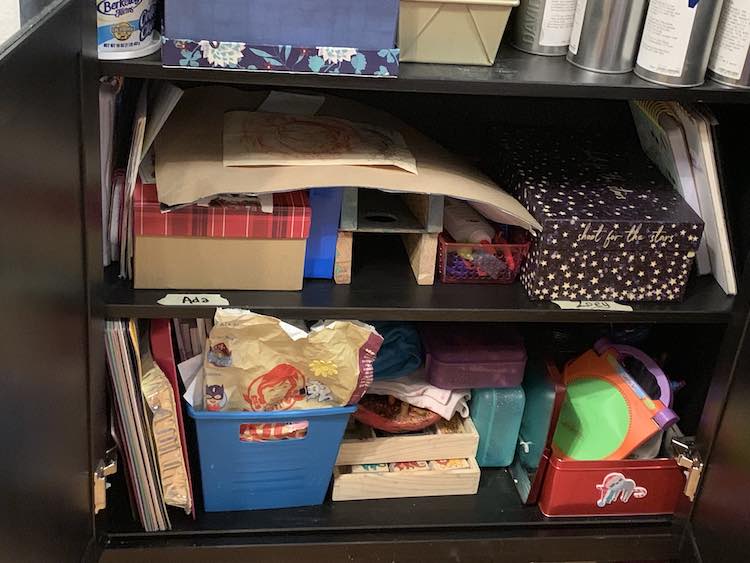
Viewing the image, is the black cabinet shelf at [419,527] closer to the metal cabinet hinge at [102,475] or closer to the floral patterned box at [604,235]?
the metal cabinet hinge at [102,475]

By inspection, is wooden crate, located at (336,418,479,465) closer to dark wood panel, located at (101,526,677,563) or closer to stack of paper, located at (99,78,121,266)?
dark wood panel, located at (101,526,677,563)

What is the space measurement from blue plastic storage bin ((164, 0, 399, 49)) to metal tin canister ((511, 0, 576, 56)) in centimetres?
26

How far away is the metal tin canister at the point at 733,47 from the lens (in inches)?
45.5

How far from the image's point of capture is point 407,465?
1.49 meters

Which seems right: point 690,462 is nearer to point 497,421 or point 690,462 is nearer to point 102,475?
point 497,421

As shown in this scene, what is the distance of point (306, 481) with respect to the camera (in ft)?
4.66

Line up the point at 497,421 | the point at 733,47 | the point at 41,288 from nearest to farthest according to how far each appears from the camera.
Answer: the point at 41,288
the point at 733,47
the point at 497,421

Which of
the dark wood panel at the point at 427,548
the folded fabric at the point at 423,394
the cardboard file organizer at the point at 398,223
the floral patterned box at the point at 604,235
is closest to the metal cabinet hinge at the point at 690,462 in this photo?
the dark wood panel at the point at 427,548

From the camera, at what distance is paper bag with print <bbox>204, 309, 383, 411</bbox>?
1.25m

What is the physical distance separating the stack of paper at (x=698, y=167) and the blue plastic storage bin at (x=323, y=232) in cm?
50

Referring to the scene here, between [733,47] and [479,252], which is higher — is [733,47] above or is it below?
above

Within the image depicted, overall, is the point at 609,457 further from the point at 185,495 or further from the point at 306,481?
the point at 185,495

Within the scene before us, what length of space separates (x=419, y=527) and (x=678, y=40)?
80 centimetres

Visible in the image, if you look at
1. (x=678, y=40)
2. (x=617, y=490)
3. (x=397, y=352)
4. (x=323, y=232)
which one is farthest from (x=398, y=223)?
(x=617, y=490)
